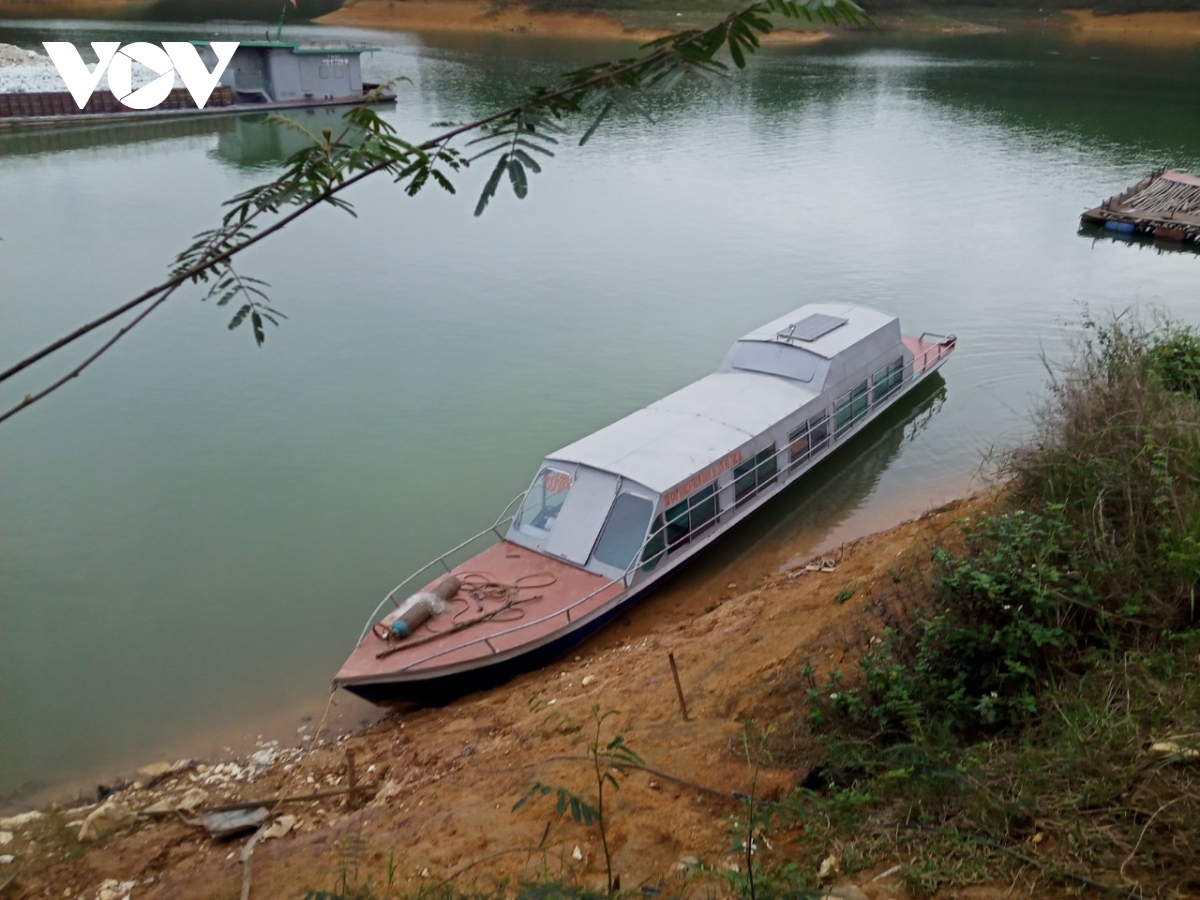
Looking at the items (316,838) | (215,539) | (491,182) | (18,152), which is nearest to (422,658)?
(316,838)

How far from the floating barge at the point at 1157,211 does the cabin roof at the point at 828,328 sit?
693 inches

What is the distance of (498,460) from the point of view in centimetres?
1641

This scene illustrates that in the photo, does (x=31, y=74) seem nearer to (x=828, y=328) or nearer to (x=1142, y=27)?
(x=828, y=328)

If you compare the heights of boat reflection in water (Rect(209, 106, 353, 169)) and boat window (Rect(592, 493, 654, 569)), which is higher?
boat reflection in water (Rect(209, 106, 353, 169))

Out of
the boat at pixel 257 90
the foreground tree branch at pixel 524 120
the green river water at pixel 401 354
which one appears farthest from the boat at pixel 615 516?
the boat at pixel 257 90

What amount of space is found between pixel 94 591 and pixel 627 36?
73.7 metres

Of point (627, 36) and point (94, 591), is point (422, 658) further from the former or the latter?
point (627, 36)

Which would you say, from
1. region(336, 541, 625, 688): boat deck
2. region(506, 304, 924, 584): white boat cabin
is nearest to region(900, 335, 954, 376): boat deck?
region(506, 304, 924, 584): white boat cabin

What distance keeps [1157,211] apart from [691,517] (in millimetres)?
26271

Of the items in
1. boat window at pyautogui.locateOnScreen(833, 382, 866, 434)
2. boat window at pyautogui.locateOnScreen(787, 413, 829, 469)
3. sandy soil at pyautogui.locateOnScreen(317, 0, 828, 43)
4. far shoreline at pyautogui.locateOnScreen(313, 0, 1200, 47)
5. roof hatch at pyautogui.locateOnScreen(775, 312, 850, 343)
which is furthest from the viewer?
far shoreline at pyautogui.locateOnScreen(313, 0, 1200, 47)

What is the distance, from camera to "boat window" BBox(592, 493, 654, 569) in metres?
11.9

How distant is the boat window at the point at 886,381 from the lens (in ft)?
55.1
